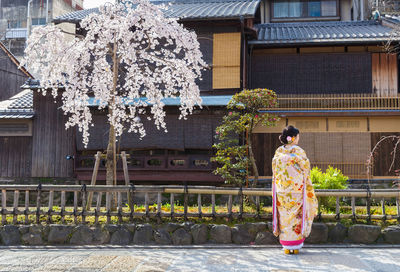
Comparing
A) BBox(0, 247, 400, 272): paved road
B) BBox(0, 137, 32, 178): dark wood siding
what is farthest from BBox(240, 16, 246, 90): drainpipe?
BBox(0, 137, 32, 178): dark wood siding

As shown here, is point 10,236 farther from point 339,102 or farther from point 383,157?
point 383,157

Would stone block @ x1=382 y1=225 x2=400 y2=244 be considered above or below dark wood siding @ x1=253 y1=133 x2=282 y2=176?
below

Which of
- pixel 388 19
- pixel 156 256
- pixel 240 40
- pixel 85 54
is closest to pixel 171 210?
pixel 156 256

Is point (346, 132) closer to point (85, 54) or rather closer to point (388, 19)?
point (388, 19)

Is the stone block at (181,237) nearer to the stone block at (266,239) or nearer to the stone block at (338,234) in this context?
the stone block at (266,239)

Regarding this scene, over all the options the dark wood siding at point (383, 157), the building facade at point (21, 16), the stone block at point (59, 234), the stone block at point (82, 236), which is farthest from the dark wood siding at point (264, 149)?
the building facade at point (21, 16)

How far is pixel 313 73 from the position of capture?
52.1 feet

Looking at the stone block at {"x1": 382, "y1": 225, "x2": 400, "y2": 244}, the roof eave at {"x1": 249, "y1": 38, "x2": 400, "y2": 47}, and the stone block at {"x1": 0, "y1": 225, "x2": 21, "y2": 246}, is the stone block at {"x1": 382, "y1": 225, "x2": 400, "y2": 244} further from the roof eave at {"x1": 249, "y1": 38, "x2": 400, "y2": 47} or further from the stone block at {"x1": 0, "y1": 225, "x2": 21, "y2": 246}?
the roof eave at {"x1": 249, "y1": 38, "x2": 400, "y2": 47}

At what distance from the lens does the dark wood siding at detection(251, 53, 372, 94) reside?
51.4ft

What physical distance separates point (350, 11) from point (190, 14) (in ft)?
44.2

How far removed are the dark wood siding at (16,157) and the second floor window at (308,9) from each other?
16.7 metres

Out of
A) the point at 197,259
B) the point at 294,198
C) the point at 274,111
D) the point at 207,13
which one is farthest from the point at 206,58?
the point at 197,259

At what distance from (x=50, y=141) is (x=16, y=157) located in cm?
172

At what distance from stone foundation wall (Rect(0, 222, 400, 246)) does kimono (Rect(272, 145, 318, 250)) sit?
79 cm
